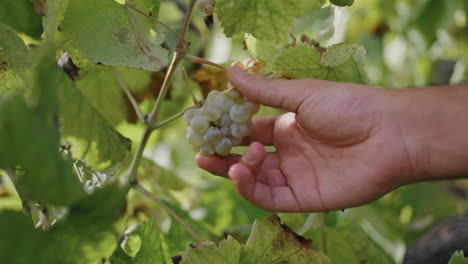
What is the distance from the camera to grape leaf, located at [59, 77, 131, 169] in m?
0.90

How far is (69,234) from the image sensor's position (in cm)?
71

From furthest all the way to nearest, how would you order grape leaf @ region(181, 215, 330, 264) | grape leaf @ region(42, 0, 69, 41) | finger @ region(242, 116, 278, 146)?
finger @ region(242, 116, 278, 146), grape leaf @ region(181, 215, 330, 264), grape leaf @ region(42, 0, 69, 41)

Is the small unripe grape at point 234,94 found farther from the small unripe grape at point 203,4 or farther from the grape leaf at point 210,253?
the grape leaf at point 210,253

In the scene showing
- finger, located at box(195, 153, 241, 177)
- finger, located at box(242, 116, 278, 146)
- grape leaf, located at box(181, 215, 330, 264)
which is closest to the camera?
grape leaf, located at box(181, 215, 330, 264)

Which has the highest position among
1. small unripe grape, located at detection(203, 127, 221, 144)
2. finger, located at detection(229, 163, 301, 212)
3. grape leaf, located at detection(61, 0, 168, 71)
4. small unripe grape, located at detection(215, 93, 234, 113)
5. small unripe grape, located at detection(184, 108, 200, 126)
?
grape leaf, located at detection(61, 0, 168, 71)

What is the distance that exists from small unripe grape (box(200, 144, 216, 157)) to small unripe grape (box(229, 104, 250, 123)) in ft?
0.23

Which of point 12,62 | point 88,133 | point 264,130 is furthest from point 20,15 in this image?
point 264,130

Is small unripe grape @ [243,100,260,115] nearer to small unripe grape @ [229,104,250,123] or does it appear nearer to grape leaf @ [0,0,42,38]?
small unripe grape @ [229,104,250,123]

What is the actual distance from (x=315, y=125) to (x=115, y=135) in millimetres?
372

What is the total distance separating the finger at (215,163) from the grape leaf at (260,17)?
0.82 ft

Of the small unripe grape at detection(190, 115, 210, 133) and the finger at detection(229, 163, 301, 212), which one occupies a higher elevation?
the small unripe grape at detection(190, 115, 210, 133)

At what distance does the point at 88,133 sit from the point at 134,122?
1.63 ft

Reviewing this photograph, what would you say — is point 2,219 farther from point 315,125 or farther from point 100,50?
point 315,125

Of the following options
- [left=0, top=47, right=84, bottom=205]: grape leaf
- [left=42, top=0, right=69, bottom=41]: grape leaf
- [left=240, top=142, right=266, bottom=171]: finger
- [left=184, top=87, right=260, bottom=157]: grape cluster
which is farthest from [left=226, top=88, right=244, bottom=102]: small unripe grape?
[left=0, top=47, right=84, bottom=205]: grape leaf
